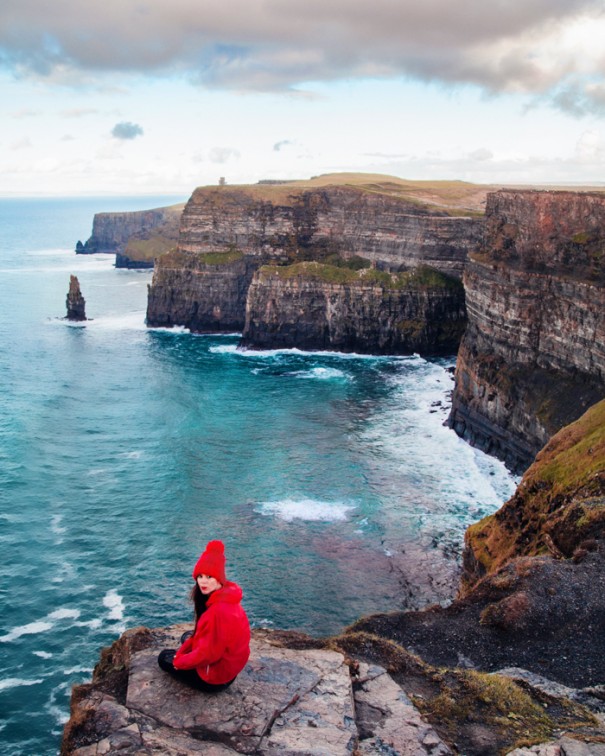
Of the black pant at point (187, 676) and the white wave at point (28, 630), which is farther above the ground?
the black pant at point (187, 676)

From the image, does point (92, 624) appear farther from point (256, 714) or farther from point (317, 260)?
point (317, 260)

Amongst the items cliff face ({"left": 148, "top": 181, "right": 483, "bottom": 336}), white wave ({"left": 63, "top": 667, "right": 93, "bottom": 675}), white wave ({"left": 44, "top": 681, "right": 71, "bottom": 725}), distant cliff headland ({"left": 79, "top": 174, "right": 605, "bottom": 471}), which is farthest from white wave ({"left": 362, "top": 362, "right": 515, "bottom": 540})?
cliff face ({"left": 148, "top": 181, "right": 483, "bottom": 336})

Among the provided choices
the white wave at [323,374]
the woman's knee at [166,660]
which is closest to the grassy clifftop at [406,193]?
the white wave at [323,374]

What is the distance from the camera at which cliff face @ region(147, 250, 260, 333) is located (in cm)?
12288

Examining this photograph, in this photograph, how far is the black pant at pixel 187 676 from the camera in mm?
13688

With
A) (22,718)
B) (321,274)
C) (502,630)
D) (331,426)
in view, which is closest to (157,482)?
(331,426)

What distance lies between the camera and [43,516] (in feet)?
171

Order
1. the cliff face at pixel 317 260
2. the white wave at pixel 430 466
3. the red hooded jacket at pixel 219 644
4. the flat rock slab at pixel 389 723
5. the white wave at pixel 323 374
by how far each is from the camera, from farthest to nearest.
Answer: the cliff face at pixel 317 260
the white wave at pixel 323 374
the white wave at pixel 430 466
the red hooded jacket at pixel 219 644
the flat rock slab at pixel 389 723

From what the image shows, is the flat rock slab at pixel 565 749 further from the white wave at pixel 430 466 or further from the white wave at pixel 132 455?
the white wave at pixel 132 455

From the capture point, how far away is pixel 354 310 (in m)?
109

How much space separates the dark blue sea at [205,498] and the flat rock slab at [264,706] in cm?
2021

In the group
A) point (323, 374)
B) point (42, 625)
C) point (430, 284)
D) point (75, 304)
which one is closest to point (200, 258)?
point (75, 304)

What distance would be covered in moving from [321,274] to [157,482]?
6173cm

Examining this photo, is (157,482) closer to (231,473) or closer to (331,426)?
(231,473)
